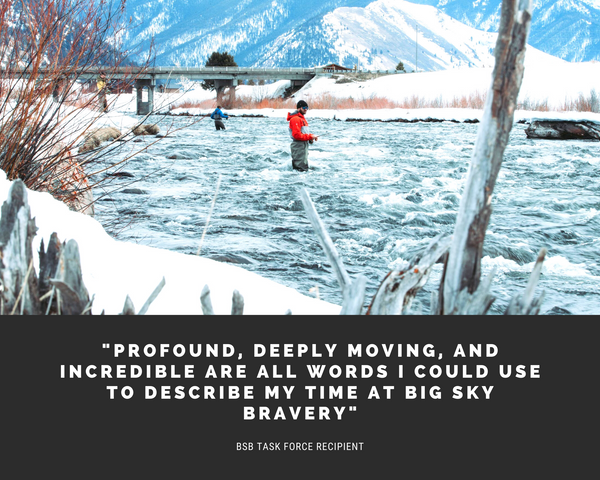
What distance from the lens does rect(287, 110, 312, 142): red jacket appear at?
13.0m

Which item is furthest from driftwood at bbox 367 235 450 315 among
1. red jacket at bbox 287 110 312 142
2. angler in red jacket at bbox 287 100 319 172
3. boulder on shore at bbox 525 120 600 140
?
boulder on shore at bbox 525 120 600 140

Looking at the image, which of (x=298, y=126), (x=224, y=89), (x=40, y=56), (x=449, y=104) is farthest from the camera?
(x=224, y=89)

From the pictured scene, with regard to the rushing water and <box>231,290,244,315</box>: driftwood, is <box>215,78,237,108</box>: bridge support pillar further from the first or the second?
<box>231,290,244,315</box>: driftwood

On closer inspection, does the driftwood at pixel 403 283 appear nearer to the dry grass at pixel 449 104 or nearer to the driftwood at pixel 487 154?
the driftwood at pixel 487 154

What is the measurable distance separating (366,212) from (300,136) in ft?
13.1

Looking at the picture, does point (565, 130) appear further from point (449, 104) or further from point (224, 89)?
point (224, 89)

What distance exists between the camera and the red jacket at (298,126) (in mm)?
12995

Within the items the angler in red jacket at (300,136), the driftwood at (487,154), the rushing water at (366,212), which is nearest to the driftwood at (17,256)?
the driftwood at (487,154)

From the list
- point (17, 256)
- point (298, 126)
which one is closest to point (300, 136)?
point (298, 126)

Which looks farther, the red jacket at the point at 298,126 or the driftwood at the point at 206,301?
the red jacket at the point at 298,126

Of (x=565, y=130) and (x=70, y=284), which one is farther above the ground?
(x=565, y=130)

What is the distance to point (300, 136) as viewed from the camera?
43.9ft
